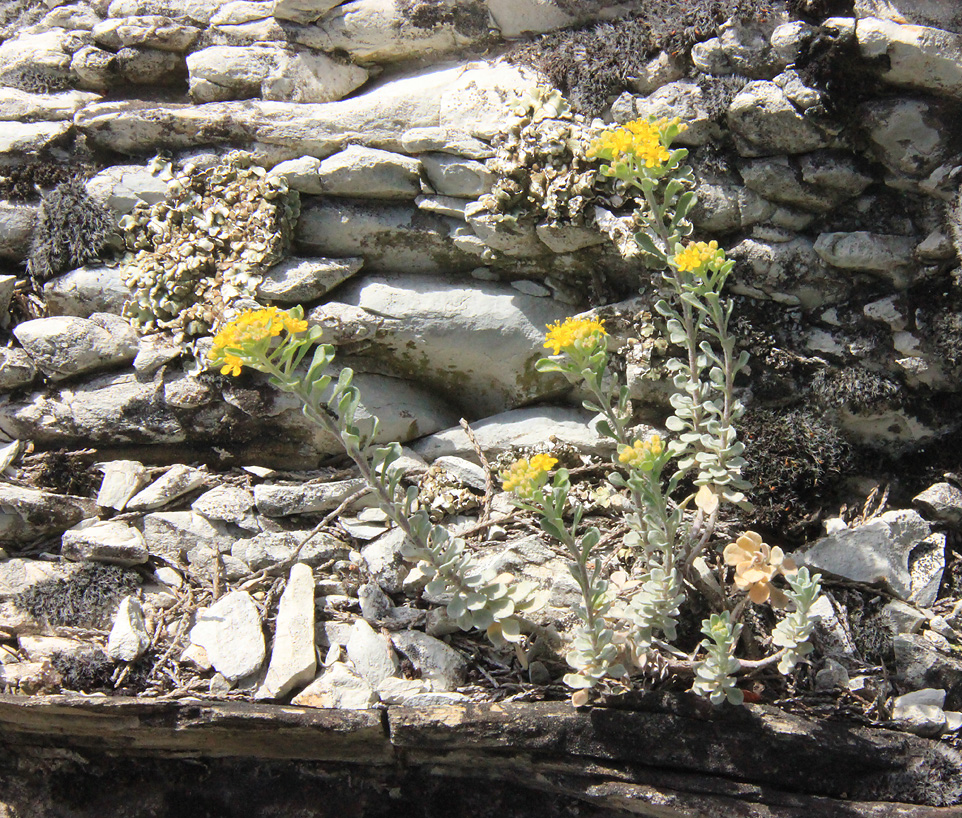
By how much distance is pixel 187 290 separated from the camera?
4672 mm

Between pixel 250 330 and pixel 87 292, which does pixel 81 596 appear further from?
pixel 250 330

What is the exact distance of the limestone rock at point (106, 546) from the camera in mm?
4078

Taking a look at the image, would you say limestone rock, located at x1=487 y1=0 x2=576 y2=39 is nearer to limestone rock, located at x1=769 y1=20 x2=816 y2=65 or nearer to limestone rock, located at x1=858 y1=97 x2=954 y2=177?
limestone rock, located at x1=769 y1=20 x2=816 y2=65

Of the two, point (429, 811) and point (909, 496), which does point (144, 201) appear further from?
point (909, 496)

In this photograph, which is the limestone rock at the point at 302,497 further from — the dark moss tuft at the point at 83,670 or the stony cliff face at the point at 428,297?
the dark moss tuft at the point at 83,670

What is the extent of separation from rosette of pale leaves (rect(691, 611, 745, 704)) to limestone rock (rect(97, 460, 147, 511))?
338cm

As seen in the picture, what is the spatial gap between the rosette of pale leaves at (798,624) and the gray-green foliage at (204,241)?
135 inches

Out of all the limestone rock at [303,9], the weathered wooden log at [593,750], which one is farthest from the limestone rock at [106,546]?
the limestone rock at [303,9]

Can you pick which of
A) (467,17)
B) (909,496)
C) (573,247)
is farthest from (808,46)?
(909,496)

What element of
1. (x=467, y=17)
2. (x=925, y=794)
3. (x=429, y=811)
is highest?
(x=467, y=17)

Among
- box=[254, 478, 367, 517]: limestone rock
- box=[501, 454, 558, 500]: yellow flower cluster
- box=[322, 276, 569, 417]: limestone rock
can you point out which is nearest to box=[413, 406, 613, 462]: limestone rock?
box=[322, 276, 569, 417]: limestone rock

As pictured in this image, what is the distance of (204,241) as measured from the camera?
4676mm

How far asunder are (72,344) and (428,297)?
228cm

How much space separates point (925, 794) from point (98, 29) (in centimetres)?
678
